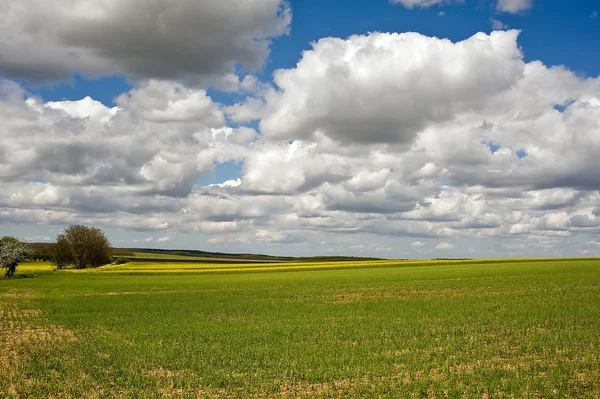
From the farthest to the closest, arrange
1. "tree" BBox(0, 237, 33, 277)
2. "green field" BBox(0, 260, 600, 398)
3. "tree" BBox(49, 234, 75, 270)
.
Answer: "tree" BBox(49, 234, 75, 270) → "tree" BBox(0, 237, 33, 277) → "green field" BBox(0, 260, 600, 398)

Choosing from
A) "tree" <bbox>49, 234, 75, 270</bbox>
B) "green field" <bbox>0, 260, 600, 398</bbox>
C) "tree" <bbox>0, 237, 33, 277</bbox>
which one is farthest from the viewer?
"tree" <bbox>49, 234, 75, 270</bbox>

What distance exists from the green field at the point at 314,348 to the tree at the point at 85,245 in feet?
313

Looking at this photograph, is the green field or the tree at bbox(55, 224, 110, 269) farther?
the tree at bbox(55, 224, 110, 269)

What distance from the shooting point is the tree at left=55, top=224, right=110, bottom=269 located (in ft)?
423

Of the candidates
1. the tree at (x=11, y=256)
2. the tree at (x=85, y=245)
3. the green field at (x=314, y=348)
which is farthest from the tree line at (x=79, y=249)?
the green field at (x=314, y=348)

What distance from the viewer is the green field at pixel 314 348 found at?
52.2ft

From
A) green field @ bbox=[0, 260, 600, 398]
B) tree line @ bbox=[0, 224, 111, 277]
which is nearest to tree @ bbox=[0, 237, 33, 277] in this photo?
tree line @ bbox=[0, 224, 111, 277]

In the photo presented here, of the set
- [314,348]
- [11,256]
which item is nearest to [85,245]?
[11,256]

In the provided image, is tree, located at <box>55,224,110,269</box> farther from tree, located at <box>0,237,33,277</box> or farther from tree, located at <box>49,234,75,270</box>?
tree, located at <box>0,237,33,277</box>

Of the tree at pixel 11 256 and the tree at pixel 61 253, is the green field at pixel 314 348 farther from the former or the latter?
the tree at pixel 61 253

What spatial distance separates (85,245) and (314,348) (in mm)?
126754

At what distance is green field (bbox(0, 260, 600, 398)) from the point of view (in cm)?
1591

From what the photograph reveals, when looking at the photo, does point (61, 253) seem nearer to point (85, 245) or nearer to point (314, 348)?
point (85, 245)

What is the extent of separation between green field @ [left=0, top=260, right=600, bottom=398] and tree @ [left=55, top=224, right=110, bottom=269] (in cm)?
9551
